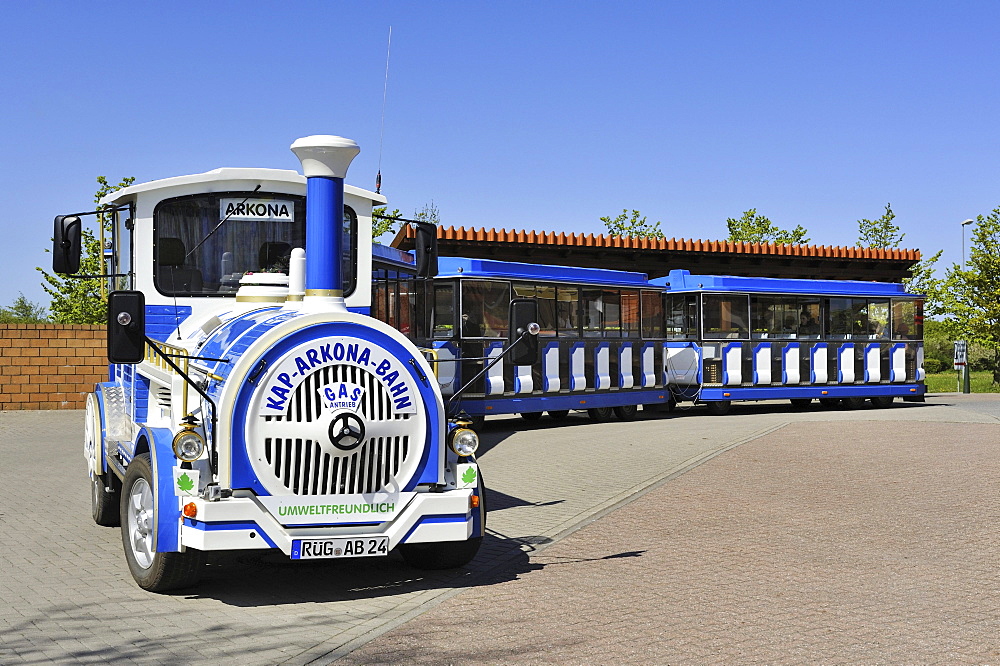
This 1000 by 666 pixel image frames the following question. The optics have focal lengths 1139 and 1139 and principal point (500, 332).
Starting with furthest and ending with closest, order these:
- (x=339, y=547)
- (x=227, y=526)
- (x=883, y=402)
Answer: (x=883, y=402) → (x=339, y=547) → (x=227, y=526)

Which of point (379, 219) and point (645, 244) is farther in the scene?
point (645, 244)

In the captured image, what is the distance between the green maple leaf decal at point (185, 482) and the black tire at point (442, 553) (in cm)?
155

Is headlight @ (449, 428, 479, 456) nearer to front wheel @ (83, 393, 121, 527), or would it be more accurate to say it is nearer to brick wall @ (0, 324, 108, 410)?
front wheel @ (83, 393, 121, 527)

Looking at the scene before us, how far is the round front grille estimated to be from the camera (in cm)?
643

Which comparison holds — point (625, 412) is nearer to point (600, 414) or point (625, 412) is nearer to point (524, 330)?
point (600, 414)

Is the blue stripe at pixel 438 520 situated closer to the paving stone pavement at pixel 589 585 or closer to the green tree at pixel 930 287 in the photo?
the paving stone pavement at pixel 589 585

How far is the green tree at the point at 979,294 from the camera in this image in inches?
1608

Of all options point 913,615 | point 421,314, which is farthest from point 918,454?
point 913,615

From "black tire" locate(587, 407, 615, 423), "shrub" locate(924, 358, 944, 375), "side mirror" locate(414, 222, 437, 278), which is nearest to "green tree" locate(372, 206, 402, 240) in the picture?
"side mirror" locate(414, 222, 437, 278)

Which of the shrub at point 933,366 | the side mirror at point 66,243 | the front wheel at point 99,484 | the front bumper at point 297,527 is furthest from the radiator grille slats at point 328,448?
the shrub at point 933,366

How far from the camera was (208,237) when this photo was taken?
8.63 m

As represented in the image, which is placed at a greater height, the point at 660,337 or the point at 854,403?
the point at 660,337

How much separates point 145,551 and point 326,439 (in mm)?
1476

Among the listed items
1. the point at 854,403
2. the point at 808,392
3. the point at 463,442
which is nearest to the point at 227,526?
the point at 463,442
